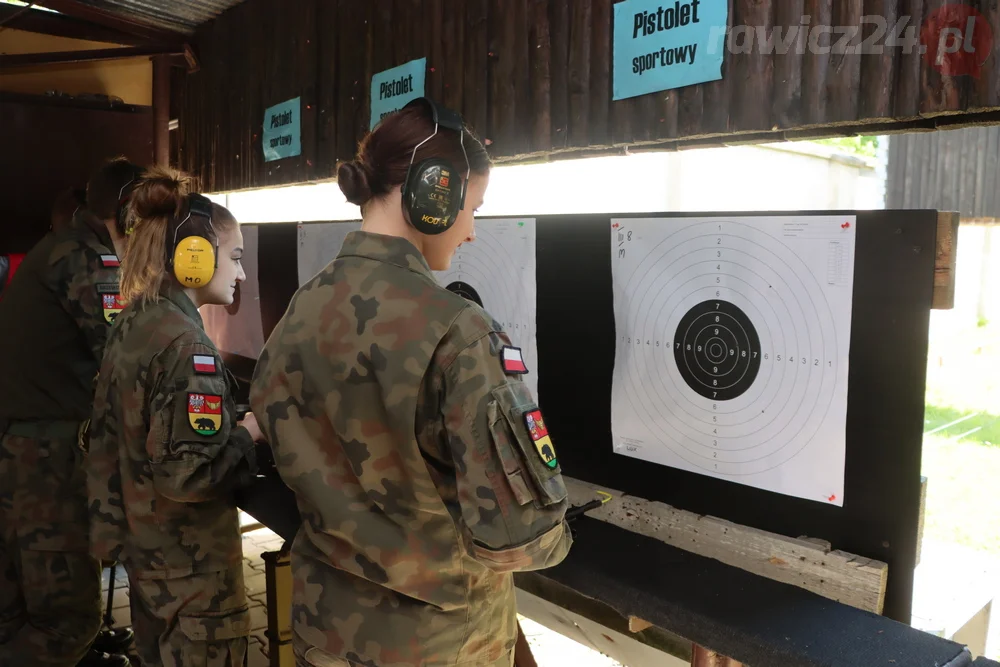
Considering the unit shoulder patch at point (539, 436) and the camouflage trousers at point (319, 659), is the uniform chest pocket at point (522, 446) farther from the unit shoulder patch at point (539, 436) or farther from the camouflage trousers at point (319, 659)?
the camouflage trousers at point (319, 659)

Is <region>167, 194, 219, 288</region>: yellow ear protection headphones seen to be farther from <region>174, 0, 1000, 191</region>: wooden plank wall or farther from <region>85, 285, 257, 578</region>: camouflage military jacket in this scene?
<region>174, 0, 1000, 191</region>: wooden plank wall

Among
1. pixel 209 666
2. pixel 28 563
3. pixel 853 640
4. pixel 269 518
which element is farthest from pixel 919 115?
pixel 28 563

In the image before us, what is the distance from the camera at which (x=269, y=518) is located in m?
1.83

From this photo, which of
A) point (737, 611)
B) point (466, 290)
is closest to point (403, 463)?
point (737, 611)

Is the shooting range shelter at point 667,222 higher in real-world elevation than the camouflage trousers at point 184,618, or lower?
higher

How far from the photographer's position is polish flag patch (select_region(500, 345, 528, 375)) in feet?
3.65

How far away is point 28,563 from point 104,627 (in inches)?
30.9

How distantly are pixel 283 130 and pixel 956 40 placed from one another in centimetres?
265

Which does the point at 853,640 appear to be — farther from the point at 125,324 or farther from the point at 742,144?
the point at 125,324

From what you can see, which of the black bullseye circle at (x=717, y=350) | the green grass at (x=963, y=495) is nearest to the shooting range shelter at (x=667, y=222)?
the black bullseye circle at (x=717, y=350)

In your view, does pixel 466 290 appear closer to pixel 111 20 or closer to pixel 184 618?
pixel 184 618

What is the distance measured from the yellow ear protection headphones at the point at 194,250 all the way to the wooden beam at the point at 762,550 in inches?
42.9

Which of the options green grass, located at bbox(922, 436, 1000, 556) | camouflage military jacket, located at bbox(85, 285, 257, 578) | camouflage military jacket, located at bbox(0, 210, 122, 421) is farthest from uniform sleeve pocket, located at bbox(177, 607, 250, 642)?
green grass, located at bbox(922, 436, 1000, 556)

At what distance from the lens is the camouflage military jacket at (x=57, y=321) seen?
2303mm
